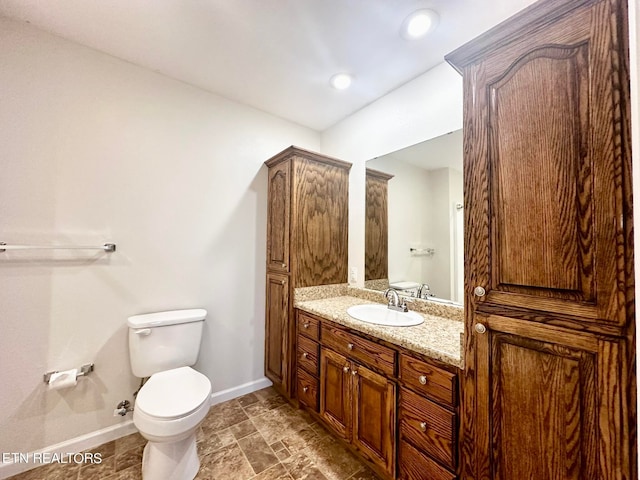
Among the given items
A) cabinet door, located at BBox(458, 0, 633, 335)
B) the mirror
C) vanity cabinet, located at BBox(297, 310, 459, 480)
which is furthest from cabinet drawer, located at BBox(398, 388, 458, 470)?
the mirror

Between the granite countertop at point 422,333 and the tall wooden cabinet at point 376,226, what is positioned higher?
the tall wooden cabinet at point 376,226

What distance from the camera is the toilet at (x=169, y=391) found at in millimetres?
1299

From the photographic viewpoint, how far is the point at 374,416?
1.37 m

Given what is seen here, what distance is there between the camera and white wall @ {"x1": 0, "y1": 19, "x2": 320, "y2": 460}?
148cm

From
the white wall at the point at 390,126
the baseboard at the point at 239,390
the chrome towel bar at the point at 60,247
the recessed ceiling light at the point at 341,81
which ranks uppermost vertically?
the recessed ceiling light at the point at 341,81

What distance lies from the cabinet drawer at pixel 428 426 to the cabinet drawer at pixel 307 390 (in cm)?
73

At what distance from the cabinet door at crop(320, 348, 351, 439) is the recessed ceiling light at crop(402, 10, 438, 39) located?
6.49ft

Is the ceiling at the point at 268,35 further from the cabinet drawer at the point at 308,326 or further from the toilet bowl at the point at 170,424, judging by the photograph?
the toilet bowl at the point at 170,424

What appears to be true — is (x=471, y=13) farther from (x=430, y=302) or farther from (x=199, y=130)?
(x=199, y=130)

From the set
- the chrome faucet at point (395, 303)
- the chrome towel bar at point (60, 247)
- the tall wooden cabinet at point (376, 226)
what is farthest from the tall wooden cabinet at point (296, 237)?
the chrome towel bar at point (60, 247)

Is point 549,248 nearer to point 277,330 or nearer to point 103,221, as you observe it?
point 277,330

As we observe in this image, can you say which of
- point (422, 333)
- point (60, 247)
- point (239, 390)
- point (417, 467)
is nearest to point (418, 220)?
point (422, 333)

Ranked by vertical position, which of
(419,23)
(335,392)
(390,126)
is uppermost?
(419,23)

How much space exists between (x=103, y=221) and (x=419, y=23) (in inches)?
90.8
